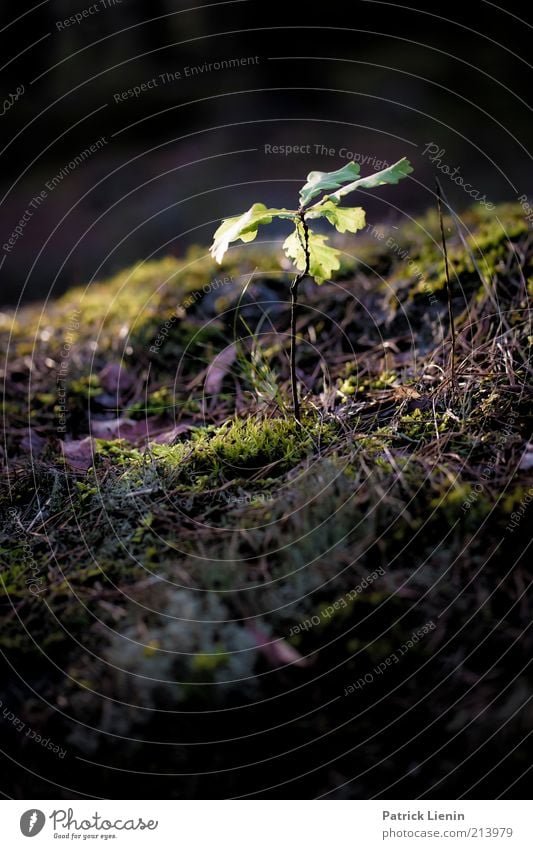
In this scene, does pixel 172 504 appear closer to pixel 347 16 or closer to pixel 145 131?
pixel 347 16

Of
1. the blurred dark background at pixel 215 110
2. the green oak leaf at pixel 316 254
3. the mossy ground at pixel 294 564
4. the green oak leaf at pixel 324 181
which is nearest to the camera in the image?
the mossy ground at pixel 294 564

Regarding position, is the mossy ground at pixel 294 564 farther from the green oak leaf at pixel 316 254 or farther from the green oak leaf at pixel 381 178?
the green oak leaf at pixel 381 178

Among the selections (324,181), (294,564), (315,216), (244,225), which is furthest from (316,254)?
(294,564)

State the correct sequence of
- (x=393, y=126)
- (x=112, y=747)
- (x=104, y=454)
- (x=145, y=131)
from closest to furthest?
(x=112, y=747)
(x=104, y=454)
(x=393, y=126)
(x=145, y=131)

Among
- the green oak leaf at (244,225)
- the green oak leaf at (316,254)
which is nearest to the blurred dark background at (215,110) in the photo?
the green oak leaf at (316,254)

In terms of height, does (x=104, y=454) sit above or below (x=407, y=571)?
above
